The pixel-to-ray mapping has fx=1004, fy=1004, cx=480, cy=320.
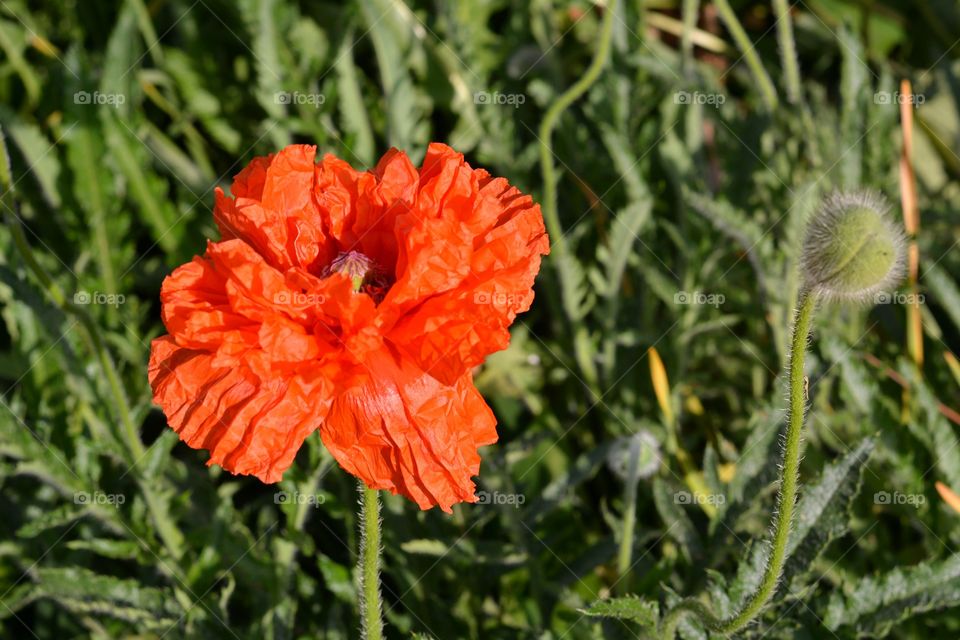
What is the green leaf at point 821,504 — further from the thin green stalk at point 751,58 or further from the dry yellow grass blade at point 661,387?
the thin green stalk at point 751,58

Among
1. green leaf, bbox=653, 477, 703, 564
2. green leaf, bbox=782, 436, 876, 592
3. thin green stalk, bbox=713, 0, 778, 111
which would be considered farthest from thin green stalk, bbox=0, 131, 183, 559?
thin green stalk, bbox=713, 0, 778, 111

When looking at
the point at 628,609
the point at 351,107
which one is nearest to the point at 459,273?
the point at 628,609

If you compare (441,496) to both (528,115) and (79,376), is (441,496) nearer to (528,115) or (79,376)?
(79,376)

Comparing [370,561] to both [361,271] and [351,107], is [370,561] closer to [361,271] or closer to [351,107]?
[361,271]

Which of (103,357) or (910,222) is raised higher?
(910,222)

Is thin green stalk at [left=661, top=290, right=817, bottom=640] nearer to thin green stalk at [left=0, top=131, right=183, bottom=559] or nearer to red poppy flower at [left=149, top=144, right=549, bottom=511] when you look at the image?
red poppy flower at [left=149, top=144, right=549, bottom=511]
